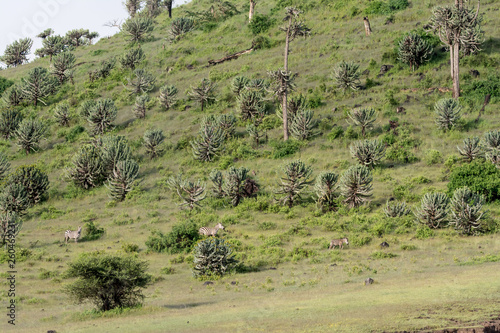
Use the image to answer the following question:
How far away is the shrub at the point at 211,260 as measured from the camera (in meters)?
21.9

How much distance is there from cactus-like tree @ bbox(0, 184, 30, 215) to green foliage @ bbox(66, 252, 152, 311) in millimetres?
19102

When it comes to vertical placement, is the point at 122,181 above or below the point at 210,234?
above

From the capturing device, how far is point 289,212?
30.2 meters

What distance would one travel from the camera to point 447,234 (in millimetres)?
24469

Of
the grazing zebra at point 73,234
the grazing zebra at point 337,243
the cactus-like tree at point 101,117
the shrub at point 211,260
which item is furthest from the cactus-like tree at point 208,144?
the shrub at point 211,260

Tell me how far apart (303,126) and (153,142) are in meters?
11.7

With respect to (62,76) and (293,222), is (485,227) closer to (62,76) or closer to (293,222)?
(293,222)

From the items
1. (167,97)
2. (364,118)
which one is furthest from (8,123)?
(364,118)

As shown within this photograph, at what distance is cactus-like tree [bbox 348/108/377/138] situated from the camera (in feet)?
128

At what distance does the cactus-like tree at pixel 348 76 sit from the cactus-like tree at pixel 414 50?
439cm

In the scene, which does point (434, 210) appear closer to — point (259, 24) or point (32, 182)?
point (32, 182)

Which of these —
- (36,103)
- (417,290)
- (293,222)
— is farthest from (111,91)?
(417,290)

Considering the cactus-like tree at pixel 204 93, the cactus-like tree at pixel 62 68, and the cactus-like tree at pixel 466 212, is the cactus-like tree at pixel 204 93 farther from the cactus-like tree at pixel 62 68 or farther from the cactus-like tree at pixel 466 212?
the cactus-like tree at pixel 466 212

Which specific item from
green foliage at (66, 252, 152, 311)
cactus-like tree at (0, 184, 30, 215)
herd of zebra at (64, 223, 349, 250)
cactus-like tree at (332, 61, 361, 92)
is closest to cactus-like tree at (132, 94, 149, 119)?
cactus-like tree at (0, 184, 30, 215)
